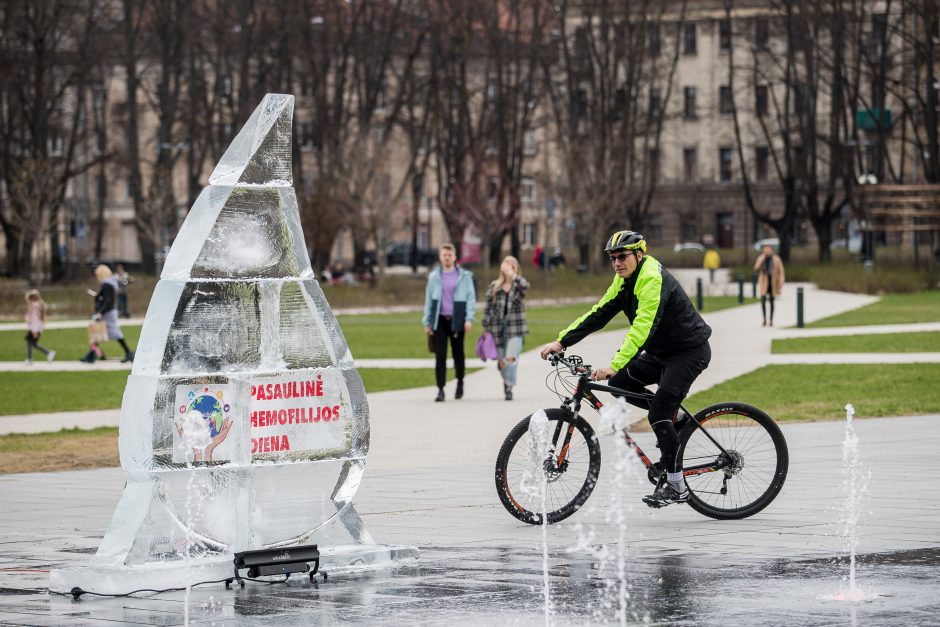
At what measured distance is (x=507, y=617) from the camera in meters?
7.38

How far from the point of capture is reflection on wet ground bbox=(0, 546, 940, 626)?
A: 7.33m

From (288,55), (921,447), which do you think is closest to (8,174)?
(288,55)

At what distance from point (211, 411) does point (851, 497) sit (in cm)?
461

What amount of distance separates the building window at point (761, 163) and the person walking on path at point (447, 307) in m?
75.7

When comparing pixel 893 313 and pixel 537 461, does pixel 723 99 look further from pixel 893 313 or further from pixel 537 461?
pixel 537 461

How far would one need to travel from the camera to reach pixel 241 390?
8.71m

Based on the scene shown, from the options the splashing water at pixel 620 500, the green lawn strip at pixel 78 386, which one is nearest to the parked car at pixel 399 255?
the green lawn strip at pixel 78 386

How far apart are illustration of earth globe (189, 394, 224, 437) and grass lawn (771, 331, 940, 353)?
65.8 ft

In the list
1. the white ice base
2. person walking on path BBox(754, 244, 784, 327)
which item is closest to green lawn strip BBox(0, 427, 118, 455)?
the white ice base

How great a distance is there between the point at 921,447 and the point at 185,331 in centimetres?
781

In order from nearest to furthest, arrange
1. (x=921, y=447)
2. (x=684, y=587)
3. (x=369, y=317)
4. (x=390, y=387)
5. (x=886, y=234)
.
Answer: (x=684, y=587) < (x=921, y=447) < (x=390, y=387) < (x=369, y=317) < (x=886, y=234)

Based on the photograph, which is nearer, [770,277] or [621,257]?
[621,257]

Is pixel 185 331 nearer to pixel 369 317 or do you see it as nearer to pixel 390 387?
pixel 390 387

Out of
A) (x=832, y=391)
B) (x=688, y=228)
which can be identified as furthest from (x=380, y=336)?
(x=688, y=228)
